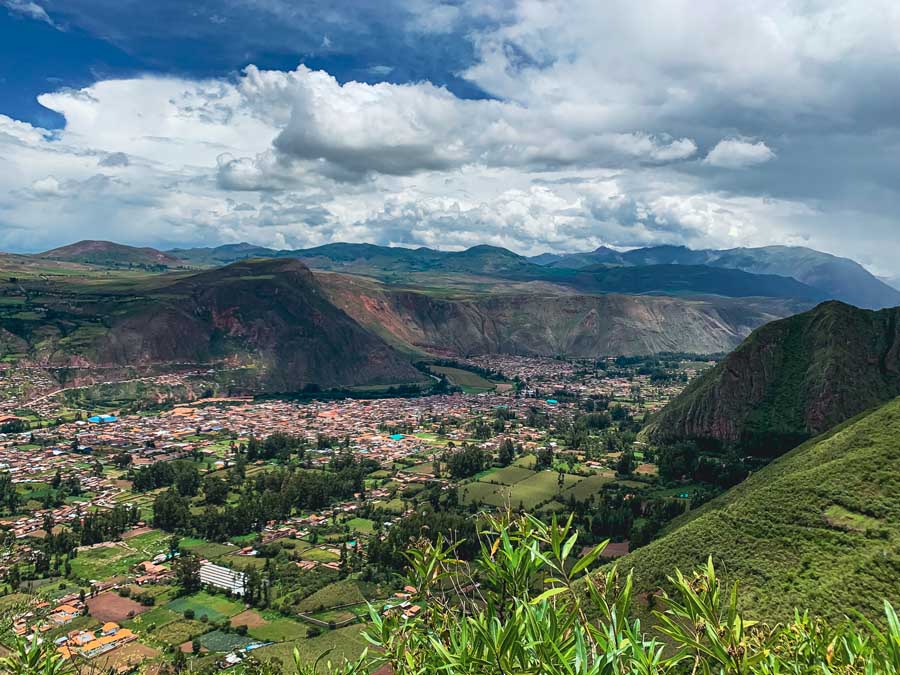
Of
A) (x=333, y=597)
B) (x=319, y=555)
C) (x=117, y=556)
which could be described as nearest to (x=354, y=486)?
(x=319, y=555)

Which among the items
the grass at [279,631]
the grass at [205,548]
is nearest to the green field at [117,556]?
the grass at [205,548]

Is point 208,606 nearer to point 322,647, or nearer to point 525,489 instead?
point 322,647

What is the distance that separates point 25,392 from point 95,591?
11293 centimetres

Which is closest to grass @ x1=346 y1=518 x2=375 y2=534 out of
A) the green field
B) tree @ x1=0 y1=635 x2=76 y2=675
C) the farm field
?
the farm field

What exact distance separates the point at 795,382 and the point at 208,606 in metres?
121

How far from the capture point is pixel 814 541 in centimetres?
4788

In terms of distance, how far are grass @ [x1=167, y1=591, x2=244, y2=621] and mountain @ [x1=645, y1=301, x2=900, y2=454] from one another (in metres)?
99.8

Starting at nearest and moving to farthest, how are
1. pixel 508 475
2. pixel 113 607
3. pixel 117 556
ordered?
pixel 113 607, pixel 117 556, pixel 508 475

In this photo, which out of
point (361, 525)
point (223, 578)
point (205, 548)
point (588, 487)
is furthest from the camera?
point (588, 487)

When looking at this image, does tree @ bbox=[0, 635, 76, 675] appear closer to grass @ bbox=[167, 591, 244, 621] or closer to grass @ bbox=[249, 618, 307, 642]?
grass @ bbox=[249, 618, 307, 642]

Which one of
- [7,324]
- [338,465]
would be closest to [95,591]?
[338,465]

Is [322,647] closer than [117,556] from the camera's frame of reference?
Yes

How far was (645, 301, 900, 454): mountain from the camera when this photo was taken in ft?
385

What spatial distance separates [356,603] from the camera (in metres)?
68.1
